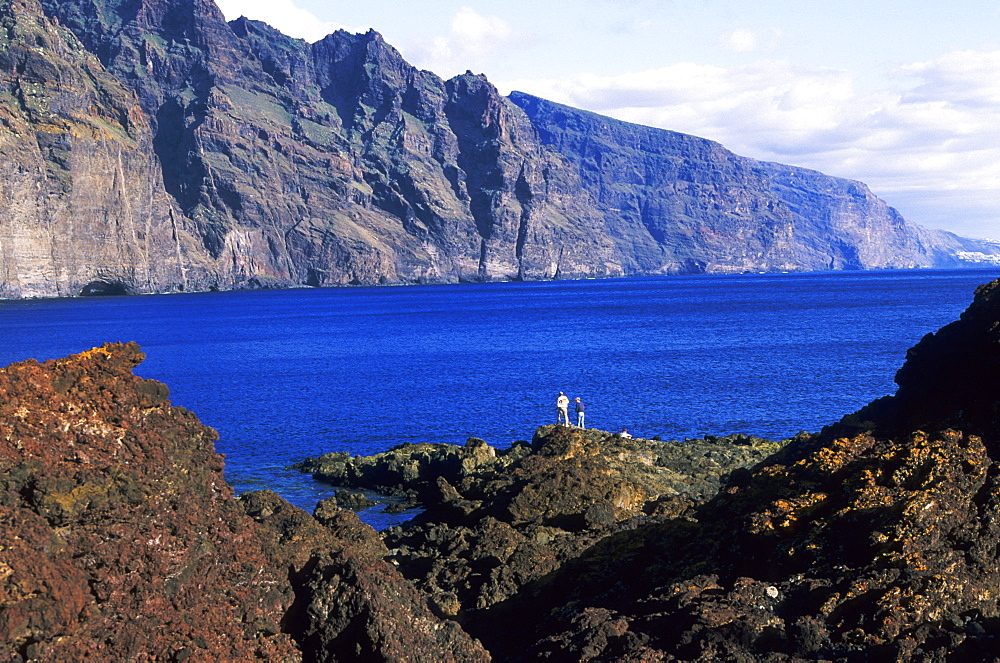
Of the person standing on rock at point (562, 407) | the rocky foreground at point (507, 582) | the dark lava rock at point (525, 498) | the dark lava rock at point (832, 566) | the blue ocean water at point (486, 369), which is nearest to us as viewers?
the rocky foreground at point (507, 582)

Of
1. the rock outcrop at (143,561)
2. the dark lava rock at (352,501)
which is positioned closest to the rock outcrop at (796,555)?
the rock outcrop at (143,561)

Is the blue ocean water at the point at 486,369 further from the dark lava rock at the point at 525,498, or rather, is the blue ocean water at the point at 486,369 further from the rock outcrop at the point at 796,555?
the rock outcrop at the point at 796,555

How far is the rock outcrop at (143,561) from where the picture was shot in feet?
28.2

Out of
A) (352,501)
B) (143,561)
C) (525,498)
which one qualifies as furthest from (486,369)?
(143,561)

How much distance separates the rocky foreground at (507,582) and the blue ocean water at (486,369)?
1873 cm

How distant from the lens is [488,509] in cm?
1969

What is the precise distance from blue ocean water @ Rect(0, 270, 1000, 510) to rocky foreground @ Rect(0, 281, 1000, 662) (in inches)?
737

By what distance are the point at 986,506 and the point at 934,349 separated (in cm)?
492

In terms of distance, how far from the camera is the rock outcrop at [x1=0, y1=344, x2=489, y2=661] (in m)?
8.59

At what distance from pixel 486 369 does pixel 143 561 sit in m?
60.2

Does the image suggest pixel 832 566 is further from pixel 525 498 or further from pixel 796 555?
pixel 525 498

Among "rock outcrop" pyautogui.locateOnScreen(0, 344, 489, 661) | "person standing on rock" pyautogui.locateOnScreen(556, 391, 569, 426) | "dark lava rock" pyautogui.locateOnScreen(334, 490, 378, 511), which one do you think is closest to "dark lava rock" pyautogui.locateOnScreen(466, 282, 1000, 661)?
"rock outcrop" pyautogui.locateOnScreen(0, 344, 489, 661)

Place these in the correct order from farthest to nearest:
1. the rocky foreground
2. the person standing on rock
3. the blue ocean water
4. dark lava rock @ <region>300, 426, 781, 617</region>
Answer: the blue ocean water
the person standing on rock
dark lava rock @ <region>300, 426, 781, 617</region>
the rocky foreground

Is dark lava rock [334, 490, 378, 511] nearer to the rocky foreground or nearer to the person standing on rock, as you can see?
the person standing on rock
